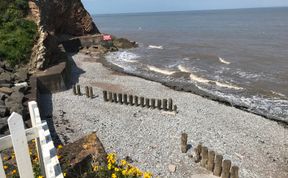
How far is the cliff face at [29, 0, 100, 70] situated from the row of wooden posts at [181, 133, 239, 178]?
584 inches

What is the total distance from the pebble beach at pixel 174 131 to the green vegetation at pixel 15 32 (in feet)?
16.7

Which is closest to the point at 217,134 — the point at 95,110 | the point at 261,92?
the point at 95,110

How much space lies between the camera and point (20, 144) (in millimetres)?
3961

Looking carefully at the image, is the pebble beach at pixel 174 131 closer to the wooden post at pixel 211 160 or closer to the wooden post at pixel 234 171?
the wooden post at pixel 211 160

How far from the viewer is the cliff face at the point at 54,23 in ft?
74.6

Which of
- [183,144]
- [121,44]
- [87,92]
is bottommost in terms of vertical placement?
[121,44]

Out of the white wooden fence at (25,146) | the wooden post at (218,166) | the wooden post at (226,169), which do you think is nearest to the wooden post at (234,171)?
the wooden post at (226,169)

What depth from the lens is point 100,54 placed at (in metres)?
41.2

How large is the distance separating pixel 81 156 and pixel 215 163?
258 inches

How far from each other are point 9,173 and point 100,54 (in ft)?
121

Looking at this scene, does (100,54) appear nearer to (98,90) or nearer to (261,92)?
(98,90)

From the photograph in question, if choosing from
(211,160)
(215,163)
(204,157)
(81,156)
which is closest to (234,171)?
(215,163)

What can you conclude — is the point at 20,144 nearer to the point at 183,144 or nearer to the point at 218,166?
the point at 218,166

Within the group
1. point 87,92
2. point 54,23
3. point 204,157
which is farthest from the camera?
point 54,23
